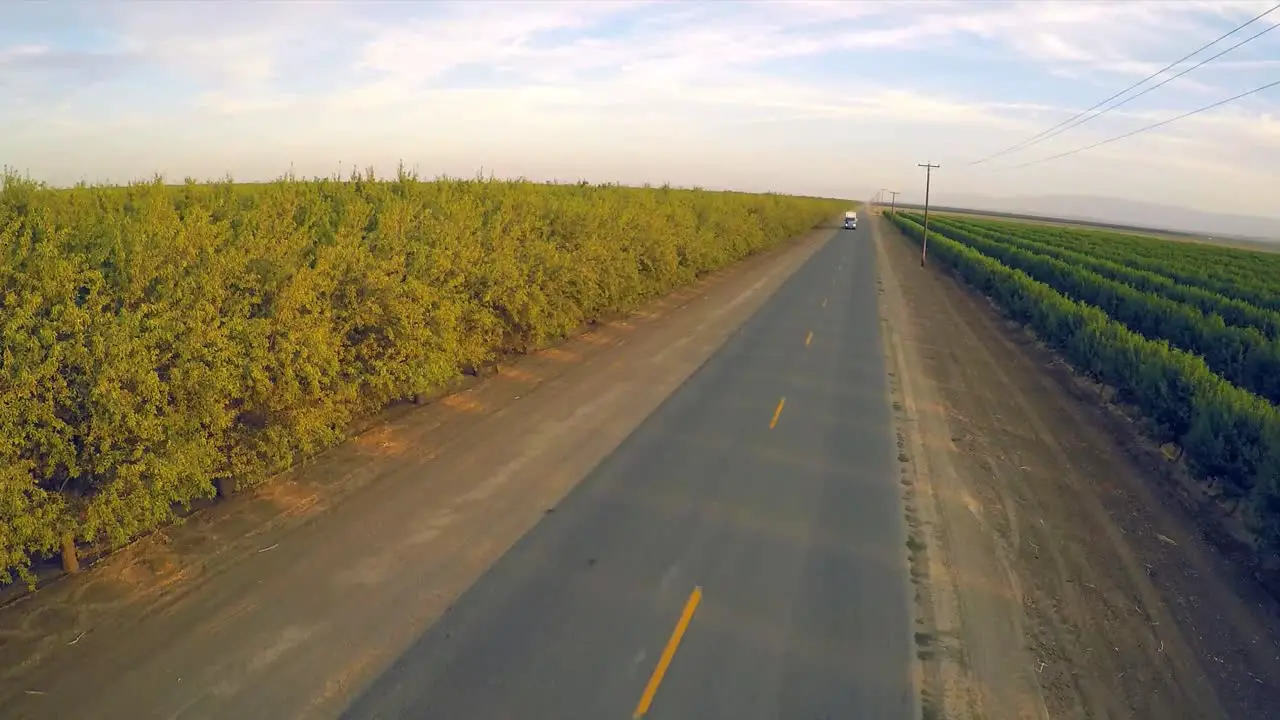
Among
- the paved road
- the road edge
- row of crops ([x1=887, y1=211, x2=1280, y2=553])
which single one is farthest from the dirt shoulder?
row of crops ([x1=887, y1=211, x2=1280, y2=553])

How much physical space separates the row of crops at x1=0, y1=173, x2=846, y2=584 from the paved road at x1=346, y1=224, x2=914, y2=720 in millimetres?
3646

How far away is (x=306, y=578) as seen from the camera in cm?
886

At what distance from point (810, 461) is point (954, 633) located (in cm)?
510

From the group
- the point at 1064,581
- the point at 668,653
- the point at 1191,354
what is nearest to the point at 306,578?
the point at 668,653

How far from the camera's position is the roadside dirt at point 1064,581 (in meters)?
7.18

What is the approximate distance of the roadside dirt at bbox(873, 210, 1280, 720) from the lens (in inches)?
283

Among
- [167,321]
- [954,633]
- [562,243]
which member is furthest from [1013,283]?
[167,321]

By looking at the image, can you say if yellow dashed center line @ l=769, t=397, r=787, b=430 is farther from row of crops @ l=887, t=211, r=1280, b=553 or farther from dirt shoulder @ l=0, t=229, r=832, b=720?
row of crops @ l=887, t=211, r=1280, b=553

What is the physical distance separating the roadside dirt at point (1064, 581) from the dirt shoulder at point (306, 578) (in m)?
5.07

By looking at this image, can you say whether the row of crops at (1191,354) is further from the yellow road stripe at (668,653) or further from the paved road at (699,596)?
the yellow road stripe at (668,653)

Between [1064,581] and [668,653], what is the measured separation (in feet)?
16.3

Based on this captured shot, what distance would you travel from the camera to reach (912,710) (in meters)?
6.71

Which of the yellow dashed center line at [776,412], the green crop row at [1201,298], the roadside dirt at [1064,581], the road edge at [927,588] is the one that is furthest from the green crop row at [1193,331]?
the yellow dashed center line at [776,412]

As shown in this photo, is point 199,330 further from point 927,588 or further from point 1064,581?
point 1064,581
